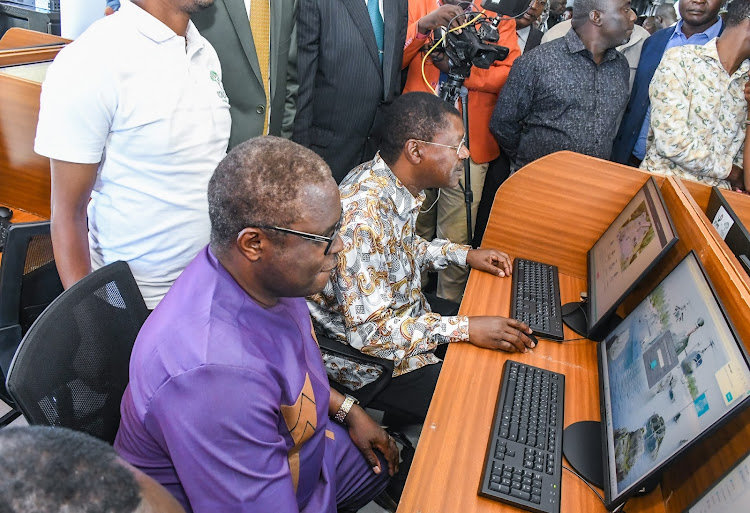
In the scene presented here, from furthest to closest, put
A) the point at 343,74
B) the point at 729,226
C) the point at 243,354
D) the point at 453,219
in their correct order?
the point at 453,219, the point at 343,74, the point at 729,226, the point at 243,354

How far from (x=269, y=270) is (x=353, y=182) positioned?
726 mm

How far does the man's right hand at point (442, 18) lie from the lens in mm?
2201

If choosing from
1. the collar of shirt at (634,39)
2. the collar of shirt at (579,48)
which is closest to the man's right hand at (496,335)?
the collar of shirt at (579,48)

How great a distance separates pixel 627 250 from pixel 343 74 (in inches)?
48.7

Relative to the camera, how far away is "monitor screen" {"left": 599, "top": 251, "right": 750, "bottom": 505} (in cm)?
87

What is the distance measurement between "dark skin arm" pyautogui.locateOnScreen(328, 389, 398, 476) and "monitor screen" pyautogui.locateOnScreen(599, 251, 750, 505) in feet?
1.78

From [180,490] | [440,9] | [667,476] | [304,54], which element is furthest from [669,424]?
[440,9]

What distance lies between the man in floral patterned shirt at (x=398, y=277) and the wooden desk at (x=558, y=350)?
10 cm

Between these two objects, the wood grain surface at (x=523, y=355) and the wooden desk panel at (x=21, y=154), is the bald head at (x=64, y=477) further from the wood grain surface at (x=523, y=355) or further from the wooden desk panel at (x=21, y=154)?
the wooden desk panel at (x=21, y=154)

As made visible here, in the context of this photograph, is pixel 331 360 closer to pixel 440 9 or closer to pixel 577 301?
pixel 577 301

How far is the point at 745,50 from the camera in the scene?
2193mm

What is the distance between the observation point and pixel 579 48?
2348mm

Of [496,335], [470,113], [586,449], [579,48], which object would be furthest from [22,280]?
[579,48]

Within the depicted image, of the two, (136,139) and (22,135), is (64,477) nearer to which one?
(136,139)
